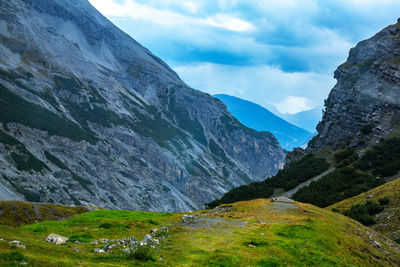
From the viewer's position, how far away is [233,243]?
2009cm

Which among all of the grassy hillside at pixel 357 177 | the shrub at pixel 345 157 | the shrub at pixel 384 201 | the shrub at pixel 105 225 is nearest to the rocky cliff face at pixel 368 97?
the shrub at pixel 345 157

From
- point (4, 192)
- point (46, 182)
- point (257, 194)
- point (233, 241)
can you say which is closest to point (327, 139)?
point (257, 194)

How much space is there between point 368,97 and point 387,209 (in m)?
90.6

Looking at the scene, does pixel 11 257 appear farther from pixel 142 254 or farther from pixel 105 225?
pixel 105 225

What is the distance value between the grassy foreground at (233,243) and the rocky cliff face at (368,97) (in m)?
80.5

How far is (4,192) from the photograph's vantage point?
138125 mm

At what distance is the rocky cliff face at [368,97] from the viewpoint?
4001 inches

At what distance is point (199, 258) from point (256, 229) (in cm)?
948

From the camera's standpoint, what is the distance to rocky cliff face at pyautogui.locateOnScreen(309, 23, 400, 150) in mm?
101625

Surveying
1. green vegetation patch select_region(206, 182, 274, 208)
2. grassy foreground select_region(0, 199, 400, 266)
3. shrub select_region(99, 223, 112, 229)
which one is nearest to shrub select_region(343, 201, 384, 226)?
grassy foreground select_region(0, 199, 400, 266)

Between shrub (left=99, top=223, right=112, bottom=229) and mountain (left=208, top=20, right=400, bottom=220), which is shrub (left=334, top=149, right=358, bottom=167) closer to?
mountain (left=208, top=20, right=400, bottom=220)

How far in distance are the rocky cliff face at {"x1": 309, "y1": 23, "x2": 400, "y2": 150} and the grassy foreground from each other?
80.5 meters

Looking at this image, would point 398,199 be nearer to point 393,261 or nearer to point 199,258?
point 393,261

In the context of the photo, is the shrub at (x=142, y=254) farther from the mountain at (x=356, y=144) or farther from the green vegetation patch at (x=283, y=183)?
the green vegetation patch at (x=283, y=183)
